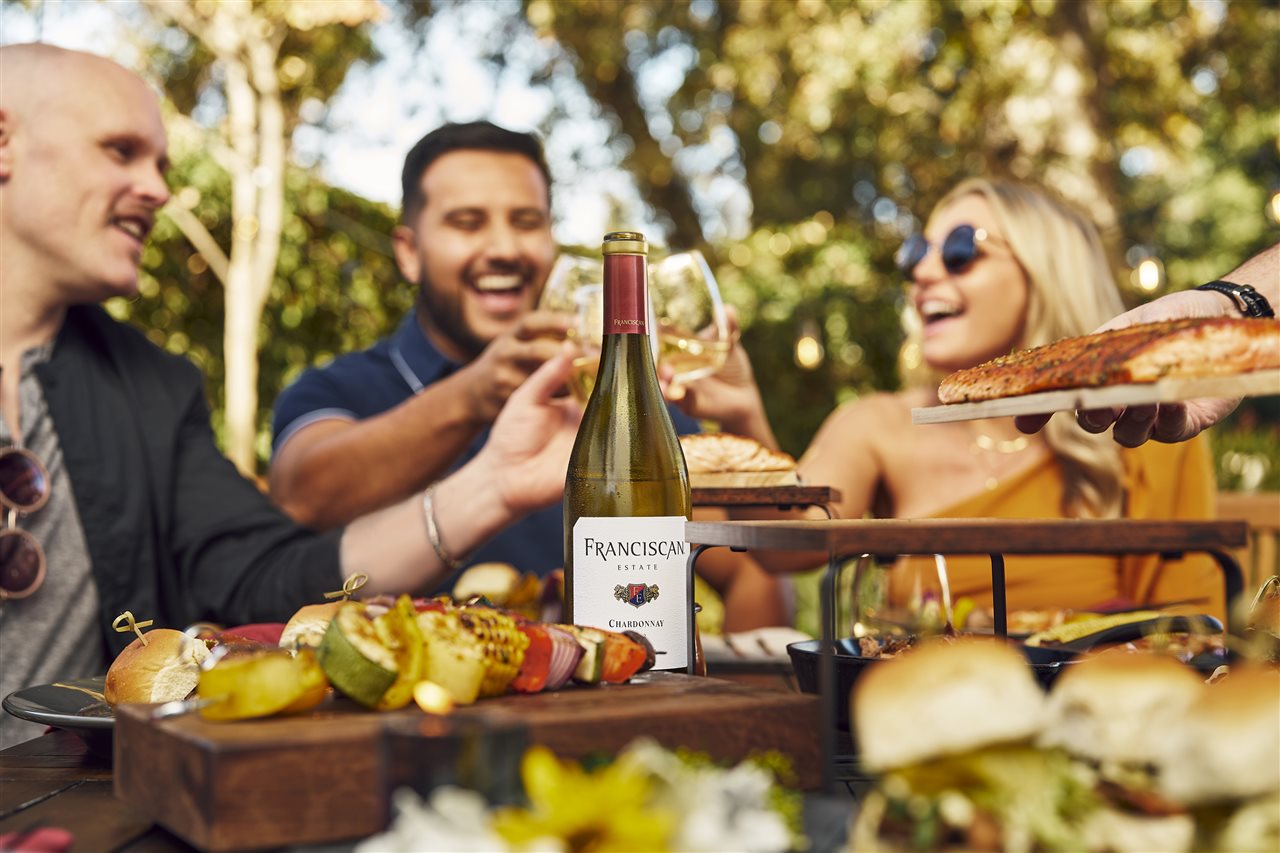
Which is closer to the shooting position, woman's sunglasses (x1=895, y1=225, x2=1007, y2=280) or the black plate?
the black plate

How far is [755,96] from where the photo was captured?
930 centimetres

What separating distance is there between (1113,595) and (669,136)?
345 inches

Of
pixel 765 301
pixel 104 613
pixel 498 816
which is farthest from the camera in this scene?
pixel 765 301

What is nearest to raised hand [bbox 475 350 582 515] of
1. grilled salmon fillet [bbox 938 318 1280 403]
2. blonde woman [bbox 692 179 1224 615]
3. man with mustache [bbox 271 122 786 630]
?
blonde woman [bbox 692 179 1224 615]

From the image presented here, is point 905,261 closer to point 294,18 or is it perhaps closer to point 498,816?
point 498,816

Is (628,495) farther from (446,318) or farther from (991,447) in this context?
(446,318)

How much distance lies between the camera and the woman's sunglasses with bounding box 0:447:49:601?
200cm

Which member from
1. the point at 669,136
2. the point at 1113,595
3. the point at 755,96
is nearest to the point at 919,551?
the point at 1113,595

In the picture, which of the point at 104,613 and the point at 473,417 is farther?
the point at 473,417

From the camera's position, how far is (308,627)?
1302mm

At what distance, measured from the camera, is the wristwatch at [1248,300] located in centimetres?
137

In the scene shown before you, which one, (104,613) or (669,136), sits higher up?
(669,136)

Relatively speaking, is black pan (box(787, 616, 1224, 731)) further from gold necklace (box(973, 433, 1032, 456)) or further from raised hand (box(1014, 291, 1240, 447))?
gold necklace (box(973, 433, 1032, 456))

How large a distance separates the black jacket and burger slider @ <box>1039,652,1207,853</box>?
1589 millimetres
